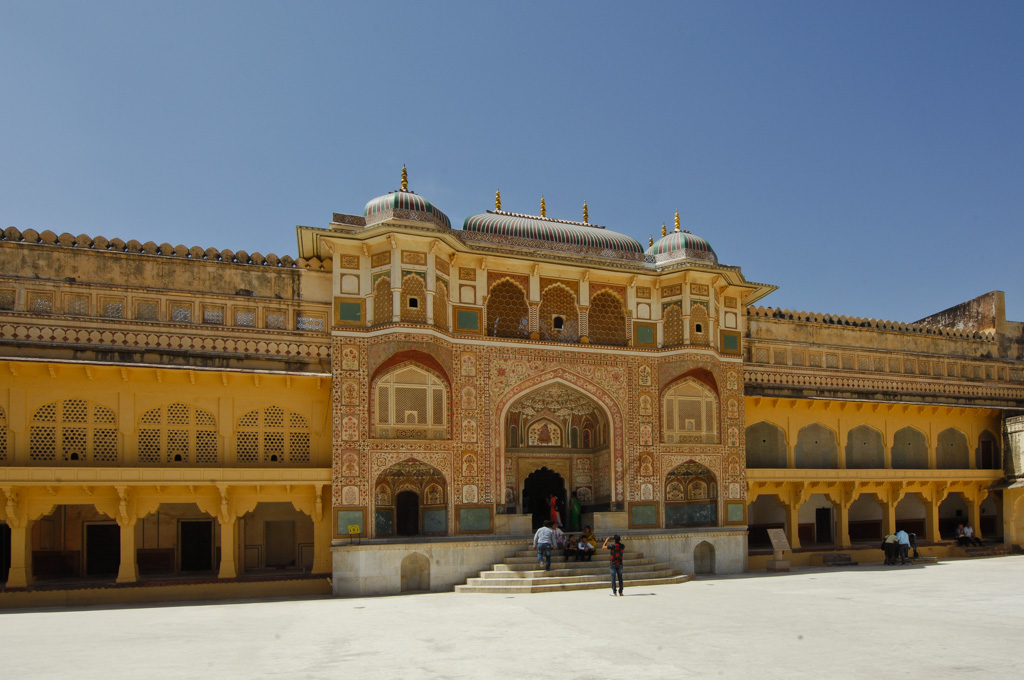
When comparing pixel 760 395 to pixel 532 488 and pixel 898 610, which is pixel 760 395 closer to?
pixel 532 488

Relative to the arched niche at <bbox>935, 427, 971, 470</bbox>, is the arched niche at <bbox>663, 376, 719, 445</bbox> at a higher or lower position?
higher

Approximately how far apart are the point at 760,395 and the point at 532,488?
600cm

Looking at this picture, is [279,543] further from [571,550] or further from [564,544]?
[571,550]

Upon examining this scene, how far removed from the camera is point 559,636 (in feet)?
31.6

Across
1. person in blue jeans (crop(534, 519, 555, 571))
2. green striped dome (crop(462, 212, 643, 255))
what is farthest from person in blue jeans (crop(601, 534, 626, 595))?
green striped dome (crop(462, 212, 643, 255))

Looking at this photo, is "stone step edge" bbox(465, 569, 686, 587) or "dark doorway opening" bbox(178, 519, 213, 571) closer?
"stone step edge" bbox(465, 569, 686, 587)

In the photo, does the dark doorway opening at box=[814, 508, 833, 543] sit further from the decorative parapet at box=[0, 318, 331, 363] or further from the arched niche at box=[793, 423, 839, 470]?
the decorative parapet at box=[0, 318, 331, 363]

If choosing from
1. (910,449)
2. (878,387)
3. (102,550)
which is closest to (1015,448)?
(910,449)

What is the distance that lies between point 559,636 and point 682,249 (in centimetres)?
1150

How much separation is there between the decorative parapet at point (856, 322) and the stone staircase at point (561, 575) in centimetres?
805

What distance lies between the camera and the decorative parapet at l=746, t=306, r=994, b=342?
21625 mm

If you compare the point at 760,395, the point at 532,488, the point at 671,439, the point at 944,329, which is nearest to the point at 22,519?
the point at 532,488

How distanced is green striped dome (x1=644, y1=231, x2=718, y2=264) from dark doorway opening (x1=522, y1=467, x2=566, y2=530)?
576 cm

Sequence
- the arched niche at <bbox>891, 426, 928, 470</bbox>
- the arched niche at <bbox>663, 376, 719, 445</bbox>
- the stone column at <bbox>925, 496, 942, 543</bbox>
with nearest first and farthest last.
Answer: the arched niche at <bbox>663, 376, 719, 445</bbox> → the stone column at <bbox>925, 496, 942, 543</bbox> → the arched niche at <bbox>891, 426, 928, 470</bbox>
